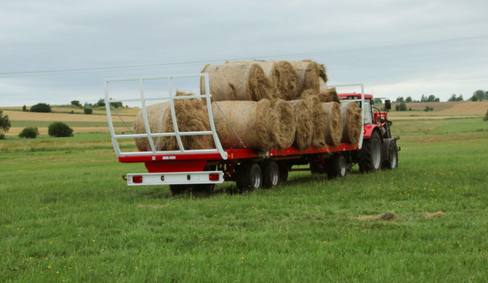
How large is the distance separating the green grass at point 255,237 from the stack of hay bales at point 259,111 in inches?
46.6

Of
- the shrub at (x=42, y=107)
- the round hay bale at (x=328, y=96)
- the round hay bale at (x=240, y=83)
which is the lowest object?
the round hay bale at (x=328, y=96)

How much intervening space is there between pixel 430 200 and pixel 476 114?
3585 inches

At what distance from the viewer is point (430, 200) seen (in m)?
11.0

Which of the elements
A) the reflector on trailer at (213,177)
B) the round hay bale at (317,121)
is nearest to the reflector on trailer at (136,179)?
the reflector on trailer at (213,177)

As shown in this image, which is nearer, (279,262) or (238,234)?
(279,262)

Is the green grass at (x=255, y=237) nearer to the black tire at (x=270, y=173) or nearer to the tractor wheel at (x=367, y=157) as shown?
the black tire at (x=270, y=173)

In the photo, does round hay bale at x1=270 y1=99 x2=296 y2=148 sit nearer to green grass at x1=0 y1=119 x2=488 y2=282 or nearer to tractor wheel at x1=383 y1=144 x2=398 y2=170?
green grass at x1=0 y1=119 x2=488 y2=282

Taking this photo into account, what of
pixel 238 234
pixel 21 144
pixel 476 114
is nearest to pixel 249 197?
pixel 238 234

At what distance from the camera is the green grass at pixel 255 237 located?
19.1 ft

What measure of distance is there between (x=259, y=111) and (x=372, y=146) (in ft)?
25.1

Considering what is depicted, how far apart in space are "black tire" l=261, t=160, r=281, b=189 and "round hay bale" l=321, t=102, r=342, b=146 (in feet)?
5.59

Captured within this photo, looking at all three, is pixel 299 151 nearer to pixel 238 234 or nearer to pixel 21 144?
pixel 238 234

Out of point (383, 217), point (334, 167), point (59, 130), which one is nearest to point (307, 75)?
point (334, 167)

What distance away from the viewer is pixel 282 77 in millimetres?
14172
